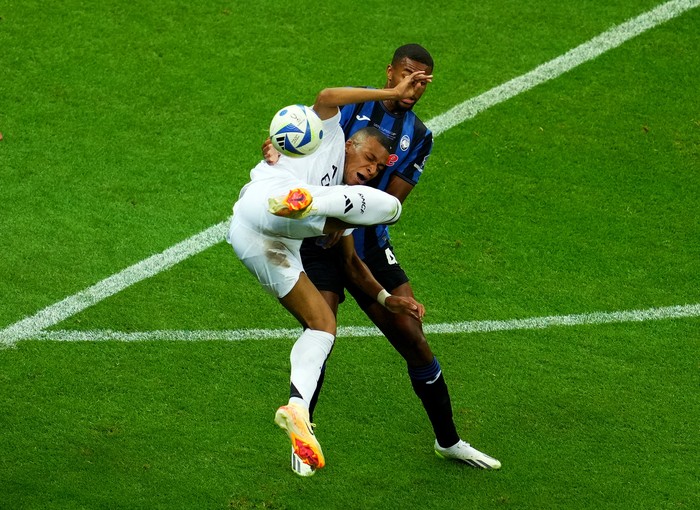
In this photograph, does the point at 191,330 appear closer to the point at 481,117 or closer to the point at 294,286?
the point at 294,286

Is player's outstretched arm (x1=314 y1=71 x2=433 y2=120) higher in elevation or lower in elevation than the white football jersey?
higher

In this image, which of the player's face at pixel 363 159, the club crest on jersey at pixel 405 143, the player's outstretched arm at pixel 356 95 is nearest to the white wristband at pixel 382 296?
the player's face at pixel 363 159

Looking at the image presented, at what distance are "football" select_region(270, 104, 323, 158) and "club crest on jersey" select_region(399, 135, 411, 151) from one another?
0.97m

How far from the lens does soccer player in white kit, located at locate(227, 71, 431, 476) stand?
19.1 ft

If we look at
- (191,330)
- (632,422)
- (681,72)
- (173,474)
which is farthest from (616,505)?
(681,72)

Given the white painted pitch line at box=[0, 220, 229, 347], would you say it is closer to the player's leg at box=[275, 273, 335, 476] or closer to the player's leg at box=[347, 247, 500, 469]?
the player's leg at box=[347, 247, 500, 469]

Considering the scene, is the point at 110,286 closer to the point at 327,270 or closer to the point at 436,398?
the point at 327,270

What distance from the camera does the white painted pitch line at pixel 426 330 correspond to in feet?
26.2

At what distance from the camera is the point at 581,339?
8.23 metres

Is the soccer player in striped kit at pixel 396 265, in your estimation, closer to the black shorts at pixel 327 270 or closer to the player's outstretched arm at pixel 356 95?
the black shorts at pixel 327 270

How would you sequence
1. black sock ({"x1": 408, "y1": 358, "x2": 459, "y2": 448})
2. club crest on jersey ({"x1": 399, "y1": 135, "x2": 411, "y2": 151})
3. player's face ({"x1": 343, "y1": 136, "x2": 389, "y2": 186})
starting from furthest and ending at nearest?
club crest on jersey ({"x1": 399, "y1": 135, "x2": 411, "y2": 151}) → black sock ({"x1": 408, "y1": 358, "x2": 459, "y2": 448}) → player's face ({"x1": 343, "y1": 136, "x2": 389, "y2": 186})

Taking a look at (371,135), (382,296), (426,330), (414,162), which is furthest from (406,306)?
(426,330)

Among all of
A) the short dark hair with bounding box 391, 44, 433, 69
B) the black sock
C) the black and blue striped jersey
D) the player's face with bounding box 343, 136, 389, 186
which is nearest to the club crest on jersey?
the black and blue striped jersey

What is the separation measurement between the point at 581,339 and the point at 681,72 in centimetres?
407
